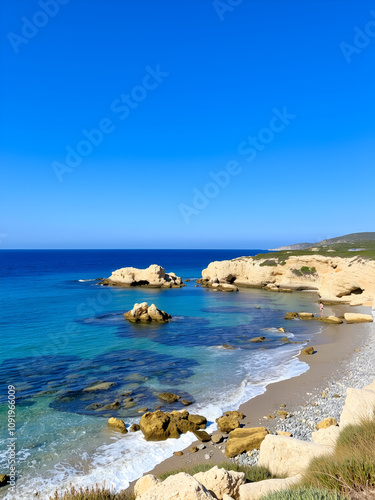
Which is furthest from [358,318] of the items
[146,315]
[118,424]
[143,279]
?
[143,279]

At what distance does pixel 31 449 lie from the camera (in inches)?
435

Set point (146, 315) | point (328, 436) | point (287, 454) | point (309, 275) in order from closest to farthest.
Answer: point (287, 454)
point (328, 436)
point (146, 315)
point (309, 275)

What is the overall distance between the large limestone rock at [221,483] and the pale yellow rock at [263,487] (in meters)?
0.35

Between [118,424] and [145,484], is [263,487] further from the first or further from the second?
[118,424]

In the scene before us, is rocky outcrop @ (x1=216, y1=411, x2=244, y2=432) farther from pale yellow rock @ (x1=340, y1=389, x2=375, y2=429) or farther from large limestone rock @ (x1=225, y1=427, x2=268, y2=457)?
pale yellow rock @ (x1=340, y1=389, x2=375, y2=429)

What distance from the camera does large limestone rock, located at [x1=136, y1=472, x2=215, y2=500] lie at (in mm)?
5418

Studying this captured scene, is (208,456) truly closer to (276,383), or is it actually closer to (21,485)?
(21,485)

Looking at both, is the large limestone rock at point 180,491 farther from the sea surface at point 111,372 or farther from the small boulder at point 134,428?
the small boulder at point 134,428

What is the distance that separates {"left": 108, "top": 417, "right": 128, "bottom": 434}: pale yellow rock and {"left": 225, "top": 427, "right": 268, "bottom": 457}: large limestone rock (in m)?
3.94

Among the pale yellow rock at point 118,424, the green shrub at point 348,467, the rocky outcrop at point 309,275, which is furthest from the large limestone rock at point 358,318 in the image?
the green shrub at point 348,467

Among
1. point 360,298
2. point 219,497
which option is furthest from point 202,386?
point 360,298

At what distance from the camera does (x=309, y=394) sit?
49.3 ft

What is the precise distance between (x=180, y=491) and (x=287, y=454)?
3197mm

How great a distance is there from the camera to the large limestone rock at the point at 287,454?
6.93m
